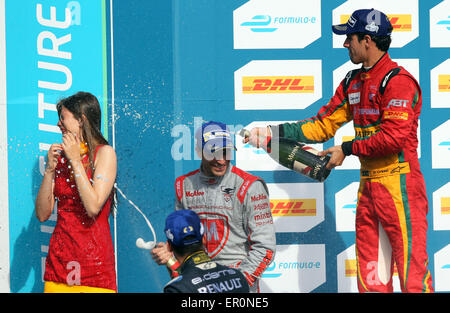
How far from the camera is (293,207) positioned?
4.17m

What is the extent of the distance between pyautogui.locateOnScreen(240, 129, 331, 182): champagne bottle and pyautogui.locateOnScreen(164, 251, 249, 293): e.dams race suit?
3.32ft

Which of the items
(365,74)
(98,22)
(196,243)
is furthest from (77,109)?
(365,74)

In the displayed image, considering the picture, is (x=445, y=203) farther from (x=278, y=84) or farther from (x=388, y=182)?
(x=278, y=84)

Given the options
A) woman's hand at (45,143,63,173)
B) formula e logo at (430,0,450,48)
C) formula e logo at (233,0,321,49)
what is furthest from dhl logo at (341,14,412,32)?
woman's hand at (45,143,63,173)

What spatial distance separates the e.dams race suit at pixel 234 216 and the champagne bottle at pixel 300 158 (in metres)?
0.36

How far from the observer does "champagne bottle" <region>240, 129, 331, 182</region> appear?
11.1 ft

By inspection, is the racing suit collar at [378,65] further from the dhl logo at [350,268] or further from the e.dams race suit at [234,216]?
the dhl logo at [350,268]

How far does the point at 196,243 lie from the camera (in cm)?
256

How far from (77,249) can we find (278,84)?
176cm

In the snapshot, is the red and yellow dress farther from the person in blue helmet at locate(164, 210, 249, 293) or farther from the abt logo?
the abt logo

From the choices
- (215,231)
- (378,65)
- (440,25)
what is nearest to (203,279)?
(215,231)

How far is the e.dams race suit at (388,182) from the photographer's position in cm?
312

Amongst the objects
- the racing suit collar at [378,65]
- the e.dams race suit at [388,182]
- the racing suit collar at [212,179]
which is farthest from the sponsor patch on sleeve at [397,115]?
the racing suit collar at [212,179]

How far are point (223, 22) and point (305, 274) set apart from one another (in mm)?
1763
